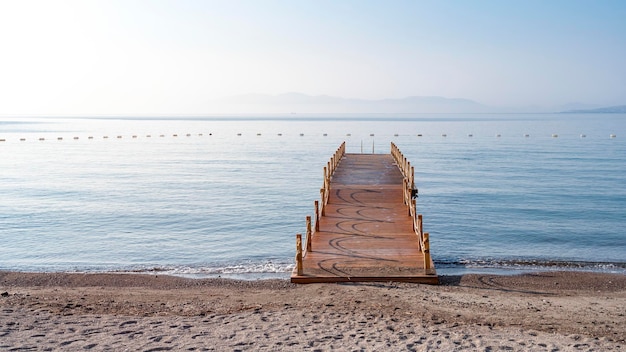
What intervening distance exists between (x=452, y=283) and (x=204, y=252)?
9972 millimetres

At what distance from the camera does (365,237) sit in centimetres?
2053

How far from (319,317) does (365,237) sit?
751cm

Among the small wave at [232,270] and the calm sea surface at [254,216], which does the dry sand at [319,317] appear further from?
the calm sea surface at [254,216]

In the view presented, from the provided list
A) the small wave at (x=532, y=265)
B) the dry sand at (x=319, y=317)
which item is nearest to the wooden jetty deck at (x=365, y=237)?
the dry sand at (x=319, y=317)

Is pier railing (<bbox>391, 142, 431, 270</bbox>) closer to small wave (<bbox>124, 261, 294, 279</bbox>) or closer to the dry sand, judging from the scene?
the dry sand

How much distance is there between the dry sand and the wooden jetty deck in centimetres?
65

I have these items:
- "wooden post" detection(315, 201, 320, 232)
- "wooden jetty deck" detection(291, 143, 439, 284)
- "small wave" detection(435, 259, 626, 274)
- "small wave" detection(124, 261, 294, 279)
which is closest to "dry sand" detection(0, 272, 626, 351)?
"wooden jetty deck" detection(291, 143, 439, 284)

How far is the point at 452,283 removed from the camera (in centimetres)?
1817

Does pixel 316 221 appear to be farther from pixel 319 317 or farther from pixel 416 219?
pixel 319 317

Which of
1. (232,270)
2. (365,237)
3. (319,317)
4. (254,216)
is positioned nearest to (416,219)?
(365,237)

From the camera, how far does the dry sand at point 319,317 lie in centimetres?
1145

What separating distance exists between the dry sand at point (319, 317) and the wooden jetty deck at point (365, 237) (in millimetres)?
649

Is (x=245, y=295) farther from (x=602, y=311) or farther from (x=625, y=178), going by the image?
(x=625, y=178)

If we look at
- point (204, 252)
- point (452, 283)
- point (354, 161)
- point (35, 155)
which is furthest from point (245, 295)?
point (35, 155)
